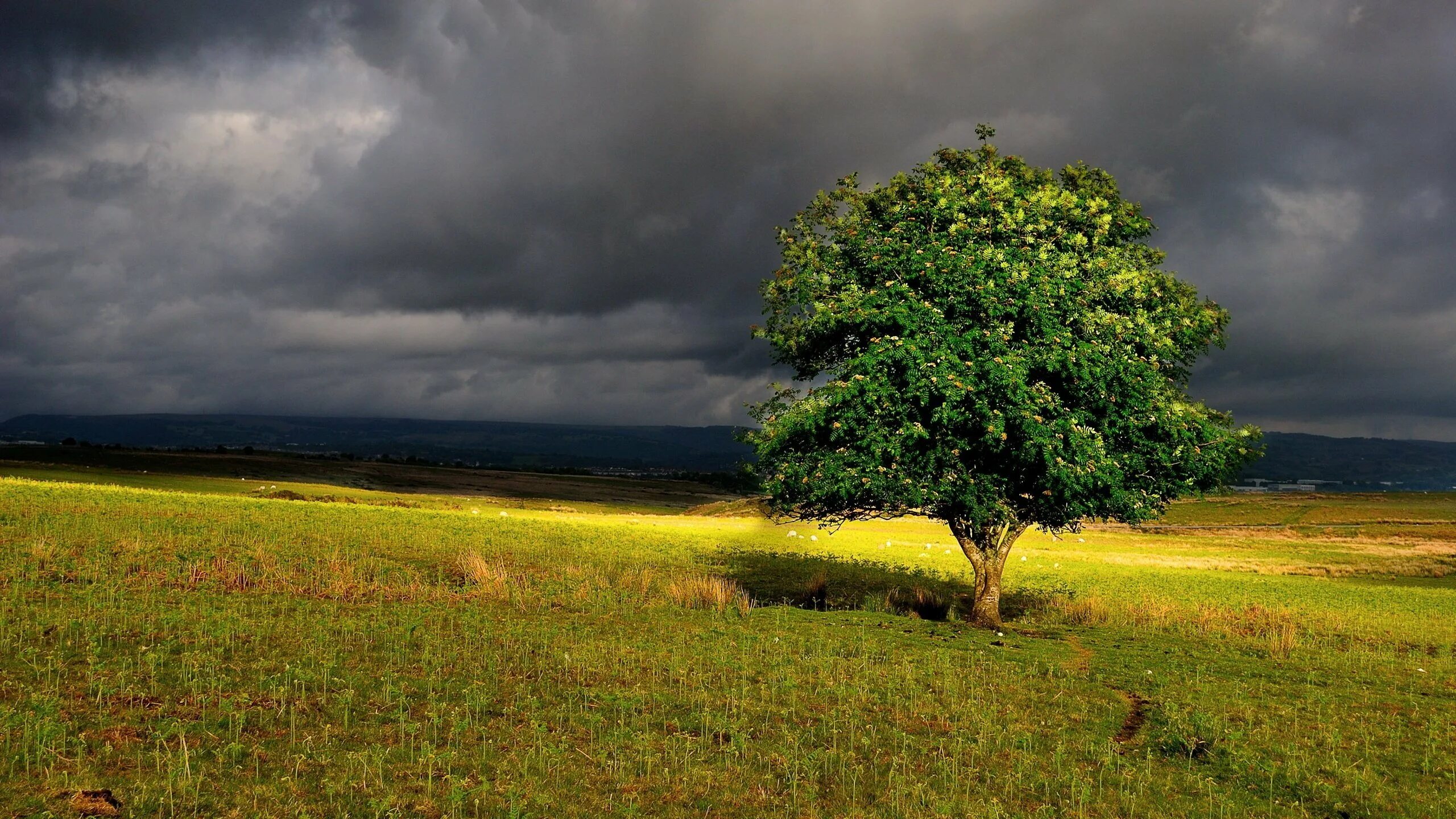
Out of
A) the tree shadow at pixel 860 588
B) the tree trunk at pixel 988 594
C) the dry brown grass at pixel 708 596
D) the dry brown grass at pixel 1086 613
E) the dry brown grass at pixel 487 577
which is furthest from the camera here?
the tree shadow at pixel 860 588

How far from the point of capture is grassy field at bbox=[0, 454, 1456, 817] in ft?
39.7

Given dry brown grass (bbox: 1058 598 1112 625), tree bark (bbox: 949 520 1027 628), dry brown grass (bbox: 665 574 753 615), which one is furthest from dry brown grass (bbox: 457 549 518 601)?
dry brown grass (bbox: 1058 598 1112 625)

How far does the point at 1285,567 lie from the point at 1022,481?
52.7 meters

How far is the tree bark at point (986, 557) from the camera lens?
2997cm

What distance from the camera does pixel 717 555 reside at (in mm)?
52688

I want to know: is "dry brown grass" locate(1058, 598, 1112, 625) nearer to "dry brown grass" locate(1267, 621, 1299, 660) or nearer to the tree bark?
the tree bark

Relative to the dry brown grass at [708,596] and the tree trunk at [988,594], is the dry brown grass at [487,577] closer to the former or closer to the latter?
the dry brown grass at [708,596]

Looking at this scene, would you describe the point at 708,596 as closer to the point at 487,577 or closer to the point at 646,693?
the point at 487,577

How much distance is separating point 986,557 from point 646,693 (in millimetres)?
17673

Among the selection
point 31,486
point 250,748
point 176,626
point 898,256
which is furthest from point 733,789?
point 31,486

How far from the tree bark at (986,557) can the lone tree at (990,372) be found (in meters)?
0.07

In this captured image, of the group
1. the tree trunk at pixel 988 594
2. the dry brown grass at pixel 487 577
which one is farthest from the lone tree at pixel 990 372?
the dry brown grass at pixel 487 577

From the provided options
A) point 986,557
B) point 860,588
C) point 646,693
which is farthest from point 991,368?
point 860,588

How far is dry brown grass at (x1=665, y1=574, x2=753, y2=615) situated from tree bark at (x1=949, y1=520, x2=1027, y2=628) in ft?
28.8
